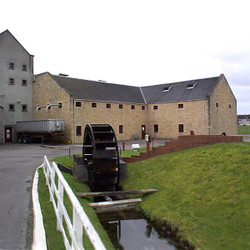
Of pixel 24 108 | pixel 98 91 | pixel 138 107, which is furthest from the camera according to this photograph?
pixel 138 107

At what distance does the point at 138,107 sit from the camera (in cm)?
3878

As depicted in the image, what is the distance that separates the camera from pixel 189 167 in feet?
40.8

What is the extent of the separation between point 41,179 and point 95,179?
11.0 feet

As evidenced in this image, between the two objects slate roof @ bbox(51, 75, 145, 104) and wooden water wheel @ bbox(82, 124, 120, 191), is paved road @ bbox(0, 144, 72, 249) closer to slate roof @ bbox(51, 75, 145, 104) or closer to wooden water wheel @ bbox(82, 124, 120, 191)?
wooden water wheel @ bbox(82, 124, 120, 191)

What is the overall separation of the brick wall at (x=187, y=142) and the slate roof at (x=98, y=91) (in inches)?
708

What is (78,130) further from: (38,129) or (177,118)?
(177,118)

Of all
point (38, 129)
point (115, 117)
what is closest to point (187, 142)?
point (38, 129)

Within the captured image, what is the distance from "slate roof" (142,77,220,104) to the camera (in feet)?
113

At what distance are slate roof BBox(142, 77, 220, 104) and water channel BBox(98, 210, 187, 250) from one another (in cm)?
2584

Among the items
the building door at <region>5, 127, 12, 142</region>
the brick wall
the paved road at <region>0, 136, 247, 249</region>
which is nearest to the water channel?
the paved road at <region>0, 136, 247, 249</region>

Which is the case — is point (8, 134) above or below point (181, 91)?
below

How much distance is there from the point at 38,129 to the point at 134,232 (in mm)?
24527

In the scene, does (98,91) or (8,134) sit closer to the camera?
(8,134)

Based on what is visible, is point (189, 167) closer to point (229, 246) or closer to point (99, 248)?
point (229, 246)
